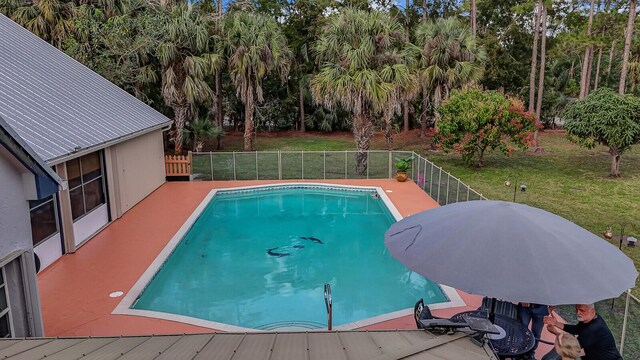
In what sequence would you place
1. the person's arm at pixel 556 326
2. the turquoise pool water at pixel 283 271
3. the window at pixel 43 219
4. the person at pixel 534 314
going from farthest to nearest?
the window at pixel 43 219 → the turquoise pool water at pixel 283 271 → the person at pixel 534 314 → the person's arm at pixel 556 326

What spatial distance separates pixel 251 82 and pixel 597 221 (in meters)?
17.9

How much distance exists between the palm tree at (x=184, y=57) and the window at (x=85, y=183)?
8.34 meters

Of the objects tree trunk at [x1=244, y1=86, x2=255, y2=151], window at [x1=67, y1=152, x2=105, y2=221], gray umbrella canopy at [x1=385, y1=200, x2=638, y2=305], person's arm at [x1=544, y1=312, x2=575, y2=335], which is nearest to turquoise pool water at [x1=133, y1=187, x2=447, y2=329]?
window at [x1=67, y1=152, x2=105, y2=221]

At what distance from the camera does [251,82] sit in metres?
25.0

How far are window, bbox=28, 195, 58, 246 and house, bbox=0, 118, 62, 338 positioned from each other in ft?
14.4

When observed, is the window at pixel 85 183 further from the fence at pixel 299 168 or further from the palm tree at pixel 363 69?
the palm tree at pixel 363 69

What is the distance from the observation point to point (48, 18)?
20609mm

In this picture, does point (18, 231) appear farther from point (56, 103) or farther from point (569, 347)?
point (56, 103)

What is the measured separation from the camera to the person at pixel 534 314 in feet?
21.6

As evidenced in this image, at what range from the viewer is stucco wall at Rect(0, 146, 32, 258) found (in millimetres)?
5330

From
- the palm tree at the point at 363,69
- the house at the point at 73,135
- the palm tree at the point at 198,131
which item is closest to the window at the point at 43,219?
the house at the point at 73,135

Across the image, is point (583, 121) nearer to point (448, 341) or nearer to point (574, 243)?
point (574, 243)

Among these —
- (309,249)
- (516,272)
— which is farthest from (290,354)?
(309,249)

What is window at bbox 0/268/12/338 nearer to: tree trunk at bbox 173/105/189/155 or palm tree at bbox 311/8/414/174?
palm tree at bbox 311/8/414/174
